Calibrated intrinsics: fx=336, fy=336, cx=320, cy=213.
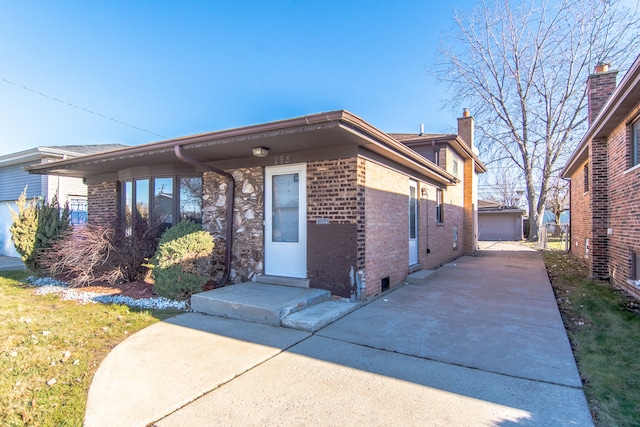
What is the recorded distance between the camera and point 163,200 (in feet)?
25.0

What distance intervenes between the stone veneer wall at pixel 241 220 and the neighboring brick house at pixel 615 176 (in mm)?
6207

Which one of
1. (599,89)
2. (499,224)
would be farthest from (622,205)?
(499,224)

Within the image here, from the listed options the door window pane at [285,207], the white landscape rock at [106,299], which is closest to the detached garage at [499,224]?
the door window pane at [285,207]

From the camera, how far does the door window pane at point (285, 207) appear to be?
627 cm

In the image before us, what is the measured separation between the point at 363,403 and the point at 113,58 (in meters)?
15.4

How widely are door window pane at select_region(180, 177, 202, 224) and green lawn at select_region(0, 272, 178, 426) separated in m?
2.60

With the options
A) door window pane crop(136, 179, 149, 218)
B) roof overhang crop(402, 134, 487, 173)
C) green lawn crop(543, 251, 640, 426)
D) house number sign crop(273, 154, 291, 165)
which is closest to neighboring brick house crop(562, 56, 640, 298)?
green lawn crop(543, 251, 640, 426)

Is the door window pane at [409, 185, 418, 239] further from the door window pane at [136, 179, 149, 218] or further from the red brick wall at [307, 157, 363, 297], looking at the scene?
the door window pane at [136, 179, 149, 218]

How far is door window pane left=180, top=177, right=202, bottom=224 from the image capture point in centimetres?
751

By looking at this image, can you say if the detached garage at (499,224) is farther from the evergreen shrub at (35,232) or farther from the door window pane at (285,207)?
the evergreen shrub at (35,232)

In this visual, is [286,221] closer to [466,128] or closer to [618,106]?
[618,106]

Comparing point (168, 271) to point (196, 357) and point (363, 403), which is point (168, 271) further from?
point (363, 403)

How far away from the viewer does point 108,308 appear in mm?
5305

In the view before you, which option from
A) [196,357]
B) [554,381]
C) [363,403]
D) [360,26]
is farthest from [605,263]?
[360,26]
